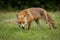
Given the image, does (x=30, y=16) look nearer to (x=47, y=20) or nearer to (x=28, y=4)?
(x=47, y=20)

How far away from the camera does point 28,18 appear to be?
11.5 metres

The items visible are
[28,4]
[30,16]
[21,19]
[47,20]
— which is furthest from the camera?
[28,4]

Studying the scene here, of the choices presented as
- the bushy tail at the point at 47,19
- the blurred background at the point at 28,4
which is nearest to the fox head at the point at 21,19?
the bushy tail at the point at 47,19

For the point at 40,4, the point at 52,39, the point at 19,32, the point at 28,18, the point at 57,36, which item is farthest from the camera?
the point at 40,4

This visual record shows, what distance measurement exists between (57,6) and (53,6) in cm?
42

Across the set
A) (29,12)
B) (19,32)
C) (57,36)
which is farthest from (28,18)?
(57,36)

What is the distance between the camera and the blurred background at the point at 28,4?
2342cm

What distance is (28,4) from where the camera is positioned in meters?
23.6

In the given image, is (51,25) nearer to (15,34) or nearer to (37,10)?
(37,10)

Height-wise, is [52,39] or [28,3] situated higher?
[28,3]

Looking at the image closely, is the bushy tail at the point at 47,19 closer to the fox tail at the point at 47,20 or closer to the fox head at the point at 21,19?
the fox tail at the point at 47,20

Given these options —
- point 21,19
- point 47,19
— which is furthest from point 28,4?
point 21,19

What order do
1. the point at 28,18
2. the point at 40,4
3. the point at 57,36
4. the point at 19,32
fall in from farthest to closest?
the point at 40,4, the point at 28,18, the point at 19,32, the point at 57,36

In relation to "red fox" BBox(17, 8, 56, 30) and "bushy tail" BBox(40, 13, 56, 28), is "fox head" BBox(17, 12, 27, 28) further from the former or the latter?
"bushy tail" BBox(40, 13, 56, 28)
